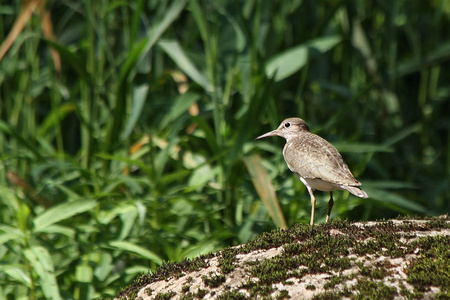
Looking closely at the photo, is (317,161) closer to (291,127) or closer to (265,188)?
(265,188)

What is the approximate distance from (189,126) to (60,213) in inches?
69.6

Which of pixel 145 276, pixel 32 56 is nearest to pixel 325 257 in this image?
pixel 145 276

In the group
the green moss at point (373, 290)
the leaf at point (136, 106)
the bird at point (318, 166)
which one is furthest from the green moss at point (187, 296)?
the leaf at point (136, 106)

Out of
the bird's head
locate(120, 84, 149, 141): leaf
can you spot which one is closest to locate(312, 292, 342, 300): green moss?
the bird's head

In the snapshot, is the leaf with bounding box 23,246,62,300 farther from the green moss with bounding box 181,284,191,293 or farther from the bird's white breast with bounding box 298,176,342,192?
the bird's white breast with bounding box 298,176,342,192

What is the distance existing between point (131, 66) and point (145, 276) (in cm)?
202

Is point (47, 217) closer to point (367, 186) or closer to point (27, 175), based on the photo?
point (27, 175)

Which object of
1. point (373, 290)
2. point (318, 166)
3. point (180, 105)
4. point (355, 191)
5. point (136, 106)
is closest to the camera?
point (373, 290)

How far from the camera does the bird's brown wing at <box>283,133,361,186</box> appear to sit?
364 cm

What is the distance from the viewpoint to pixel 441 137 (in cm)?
656

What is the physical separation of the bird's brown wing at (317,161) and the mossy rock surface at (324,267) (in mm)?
533

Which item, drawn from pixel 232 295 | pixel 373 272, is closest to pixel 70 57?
pixel 232 295

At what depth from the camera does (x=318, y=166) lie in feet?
12.3

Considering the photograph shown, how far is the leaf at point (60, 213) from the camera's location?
12.6 ft
